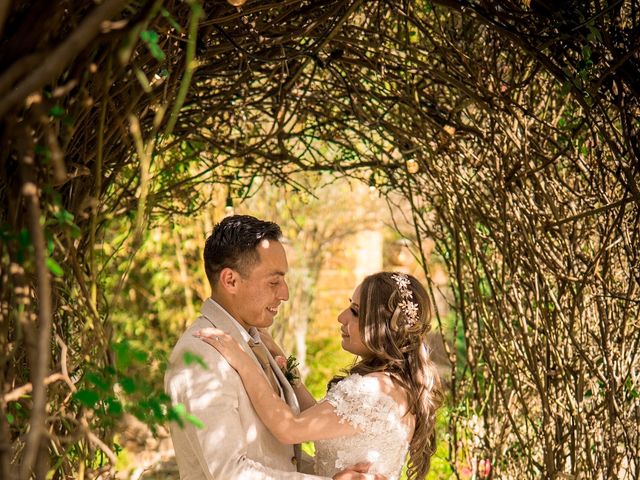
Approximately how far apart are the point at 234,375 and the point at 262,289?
0.40m

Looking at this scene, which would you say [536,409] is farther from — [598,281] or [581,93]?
[581,93]

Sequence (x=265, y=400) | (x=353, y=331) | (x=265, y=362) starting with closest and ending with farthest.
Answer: (x=265, y=400) < (x=265, y=362) < (x=353, y=331)

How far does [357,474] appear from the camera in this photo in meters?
2.79

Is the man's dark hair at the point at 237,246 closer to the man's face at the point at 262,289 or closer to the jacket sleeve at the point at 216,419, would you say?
the man's face at the point at 262,289

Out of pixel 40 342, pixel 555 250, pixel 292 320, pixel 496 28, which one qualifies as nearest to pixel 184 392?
pixel 40 342

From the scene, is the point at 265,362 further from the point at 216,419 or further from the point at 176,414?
the point at 176,414

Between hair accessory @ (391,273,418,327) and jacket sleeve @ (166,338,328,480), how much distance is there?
700 millimetres

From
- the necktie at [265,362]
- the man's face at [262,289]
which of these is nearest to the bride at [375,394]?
the necktie at [265,362]

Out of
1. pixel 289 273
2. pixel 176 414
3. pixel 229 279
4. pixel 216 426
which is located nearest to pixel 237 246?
pixel 229 279

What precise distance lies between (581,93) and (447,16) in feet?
3.87

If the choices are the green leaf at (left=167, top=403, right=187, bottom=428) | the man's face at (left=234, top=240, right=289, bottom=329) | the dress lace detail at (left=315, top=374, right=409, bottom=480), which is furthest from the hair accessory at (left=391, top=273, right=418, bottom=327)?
the green leaf at (left=167, top=403, right=187, bottom=428)

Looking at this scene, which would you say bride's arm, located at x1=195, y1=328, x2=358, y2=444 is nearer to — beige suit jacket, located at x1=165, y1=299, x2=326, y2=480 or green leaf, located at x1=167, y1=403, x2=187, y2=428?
beige suit jacket, located at x1=165, y1=299, x2=326, y2=480

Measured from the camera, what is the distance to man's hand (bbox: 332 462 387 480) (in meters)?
2.79

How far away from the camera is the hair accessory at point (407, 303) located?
9.72 feet
